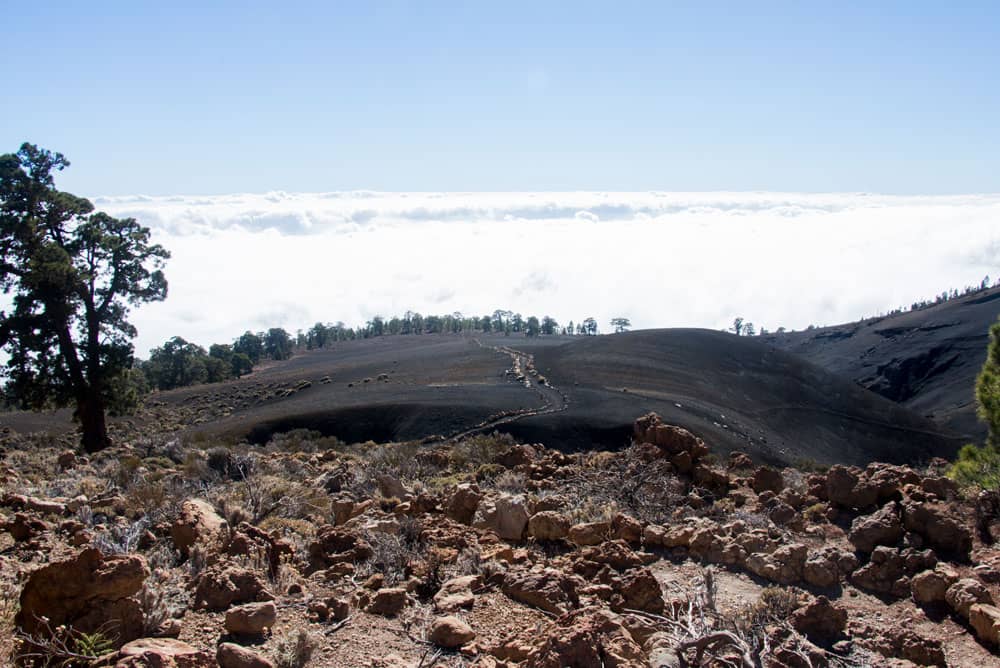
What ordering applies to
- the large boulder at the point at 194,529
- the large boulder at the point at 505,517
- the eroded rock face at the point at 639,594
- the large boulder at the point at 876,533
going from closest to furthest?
1. the eroded rock face at the point at 639,594
2. the large boulder at the point at 194,529
3. the large boulder at the point at 876,533
4. the large boulder at the point at 505,517

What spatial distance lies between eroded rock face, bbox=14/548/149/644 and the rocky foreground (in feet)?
0.04

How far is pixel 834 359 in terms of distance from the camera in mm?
94875

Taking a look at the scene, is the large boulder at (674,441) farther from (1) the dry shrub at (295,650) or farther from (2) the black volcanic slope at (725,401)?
(2) the black volcanic slope at (725,401)

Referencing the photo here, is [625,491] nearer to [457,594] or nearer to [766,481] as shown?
[766,481]

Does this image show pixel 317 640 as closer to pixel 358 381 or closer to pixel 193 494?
pixel 193 494

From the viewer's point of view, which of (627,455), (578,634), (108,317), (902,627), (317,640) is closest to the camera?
(578,634)

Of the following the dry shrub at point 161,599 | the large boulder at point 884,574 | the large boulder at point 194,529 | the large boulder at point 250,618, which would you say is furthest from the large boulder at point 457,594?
the large boulder at point 884,574

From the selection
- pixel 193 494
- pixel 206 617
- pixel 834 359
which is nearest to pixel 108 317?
pixel 193 494

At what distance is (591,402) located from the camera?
1251 inches

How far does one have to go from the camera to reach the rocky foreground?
12.8 feet

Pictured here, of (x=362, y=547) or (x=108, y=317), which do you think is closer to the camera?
(x=362, y=547)

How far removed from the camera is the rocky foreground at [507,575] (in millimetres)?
3914

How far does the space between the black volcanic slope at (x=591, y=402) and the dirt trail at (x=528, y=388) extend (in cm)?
21

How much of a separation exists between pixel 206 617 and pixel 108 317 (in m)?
17.0
